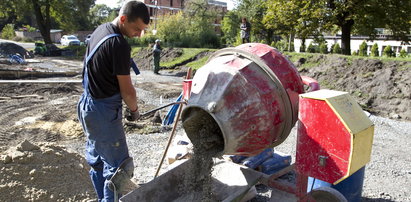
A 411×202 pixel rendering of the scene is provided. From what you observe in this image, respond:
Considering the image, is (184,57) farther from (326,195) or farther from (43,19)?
(43,19)

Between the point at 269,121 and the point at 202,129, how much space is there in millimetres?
583

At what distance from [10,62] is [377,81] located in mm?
16039

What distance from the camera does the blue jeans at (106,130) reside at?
2.62 m

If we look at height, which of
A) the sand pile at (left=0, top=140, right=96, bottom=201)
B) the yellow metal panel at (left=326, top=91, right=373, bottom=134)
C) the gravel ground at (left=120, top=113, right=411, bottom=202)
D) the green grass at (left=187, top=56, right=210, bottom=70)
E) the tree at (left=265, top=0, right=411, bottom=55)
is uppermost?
the tree at (left=265, top=0, right=411, bottom=55)

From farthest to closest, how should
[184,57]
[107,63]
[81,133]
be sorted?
[184,57] < [81,133] < [107,63]

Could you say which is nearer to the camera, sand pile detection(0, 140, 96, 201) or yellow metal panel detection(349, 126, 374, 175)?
yellow metal panel detection(349, 126, 374, 175)

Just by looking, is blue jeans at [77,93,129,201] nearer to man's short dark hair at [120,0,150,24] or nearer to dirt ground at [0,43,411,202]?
man's short dark hair at [120,0,150,24]

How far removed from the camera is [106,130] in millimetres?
2635

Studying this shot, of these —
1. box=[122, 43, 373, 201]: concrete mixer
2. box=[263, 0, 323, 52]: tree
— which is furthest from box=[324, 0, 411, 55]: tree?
box=[122, 43, 373, 201]: concrete mixer

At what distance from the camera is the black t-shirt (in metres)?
2.43

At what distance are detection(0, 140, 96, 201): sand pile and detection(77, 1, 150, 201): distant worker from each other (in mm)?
626

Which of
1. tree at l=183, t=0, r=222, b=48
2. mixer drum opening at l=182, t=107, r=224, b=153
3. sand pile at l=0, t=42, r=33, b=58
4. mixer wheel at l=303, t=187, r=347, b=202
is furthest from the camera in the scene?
tree at l=183, t=0, r=222, b=48

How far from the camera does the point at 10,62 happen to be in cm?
1628

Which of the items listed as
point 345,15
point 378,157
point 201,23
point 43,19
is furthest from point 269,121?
point 43,19
